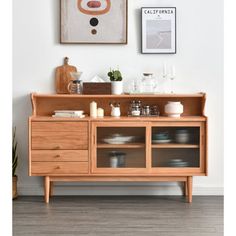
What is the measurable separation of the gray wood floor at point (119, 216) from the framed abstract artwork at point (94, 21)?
4.93 feet

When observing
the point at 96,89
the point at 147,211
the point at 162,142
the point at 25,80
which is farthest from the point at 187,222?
the point at 25,80

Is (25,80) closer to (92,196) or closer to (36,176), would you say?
(36,176)

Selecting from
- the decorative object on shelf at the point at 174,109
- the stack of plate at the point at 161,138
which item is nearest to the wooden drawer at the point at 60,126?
the stack of plate at the point at 161,138

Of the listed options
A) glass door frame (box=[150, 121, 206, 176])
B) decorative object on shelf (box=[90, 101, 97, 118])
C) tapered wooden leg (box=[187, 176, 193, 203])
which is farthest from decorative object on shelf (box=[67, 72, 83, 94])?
tapered wooden leg (box=[187, 176, 193, 203])

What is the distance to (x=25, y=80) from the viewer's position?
4.69 m

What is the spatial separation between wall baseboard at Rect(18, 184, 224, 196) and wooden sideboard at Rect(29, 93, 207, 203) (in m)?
0.34

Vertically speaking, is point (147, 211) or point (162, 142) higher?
point (162, 142)

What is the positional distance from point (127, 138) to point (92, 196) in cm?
74

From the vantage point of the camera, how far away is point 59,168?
14.1ft

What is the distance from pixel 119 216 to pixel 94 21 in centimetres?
186

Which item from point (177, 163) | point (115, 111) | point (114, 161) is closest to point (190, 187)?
point (177, 163)

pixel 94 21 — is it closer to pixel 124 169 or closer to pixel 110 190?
pixel 124 169

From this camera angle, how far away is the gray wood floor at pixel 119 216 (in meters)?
3.42

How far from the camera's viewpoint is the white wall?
468 centimetres
